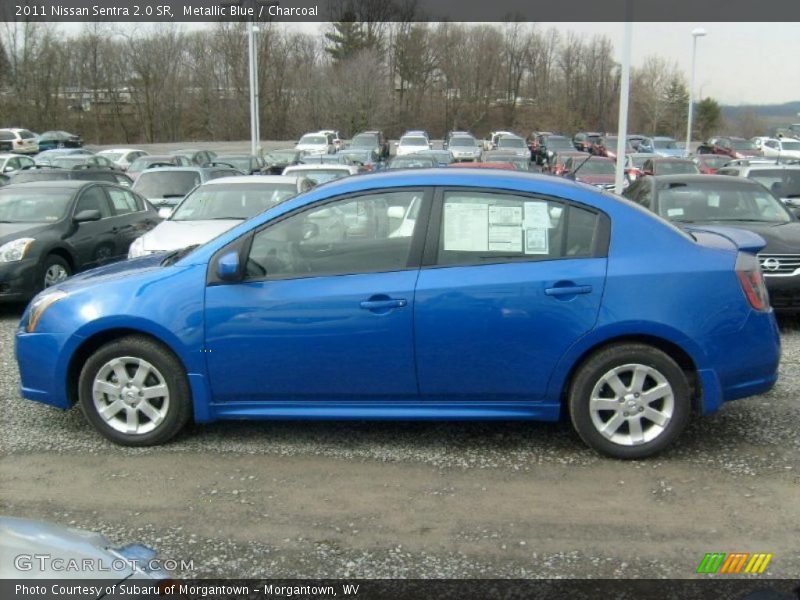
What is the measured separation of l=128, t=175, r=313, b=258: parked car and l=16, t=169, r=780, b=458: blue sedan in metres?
3.91

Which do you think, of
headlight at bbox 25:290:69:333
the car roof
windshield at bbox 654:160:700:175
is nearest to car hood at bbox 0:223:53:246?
the car roof

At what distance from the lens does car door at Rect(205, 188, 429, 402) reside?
173 inches

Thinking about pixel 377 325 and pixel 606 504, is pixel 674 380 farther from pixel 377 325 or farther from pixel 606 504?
pixel 377 325

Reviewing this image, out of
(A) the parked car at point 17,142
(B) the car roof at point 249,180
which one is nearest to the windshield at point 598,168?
(B) the car roof at point 249,180

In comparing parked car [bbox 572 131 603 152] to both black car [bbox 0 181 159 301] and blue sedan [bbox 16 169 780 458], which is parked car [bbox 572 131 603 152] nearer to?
black car [bbox 0 181 159 301]

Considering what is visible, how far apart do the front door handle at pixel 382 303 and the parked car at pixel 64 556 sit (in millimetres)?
2082

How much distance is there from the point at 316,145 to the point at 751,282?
36.9 m

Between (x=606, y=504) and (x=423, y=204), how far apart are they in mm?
1967

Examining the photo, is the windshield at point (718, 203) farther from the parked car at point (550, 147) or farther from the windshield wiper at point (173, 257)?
the parked car at point (550, 147)

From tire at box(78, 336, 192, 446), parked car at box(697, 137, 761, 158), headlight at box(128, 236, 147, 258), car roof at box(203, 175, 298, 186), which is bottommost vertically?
tire at box(78, 336, 192, 446)

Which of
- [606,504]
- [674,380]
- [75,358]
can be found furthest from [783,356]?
[75,358]

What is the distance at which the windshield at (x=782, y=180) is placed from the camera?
1340cm

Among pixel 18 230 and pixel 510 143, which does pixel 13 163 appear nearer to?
pixel 18 230

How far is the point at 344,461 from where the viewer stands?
4484 mm
